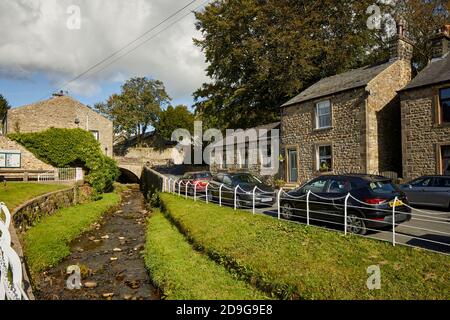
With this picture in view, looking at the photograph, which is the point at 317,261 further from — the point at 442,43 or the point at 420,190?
the point at 442,43

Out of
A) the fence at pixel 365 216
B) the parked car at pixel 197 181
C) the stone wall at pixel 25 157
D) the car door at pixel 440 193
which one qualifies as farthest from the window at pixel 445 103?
the stone wall at pixel 25 157

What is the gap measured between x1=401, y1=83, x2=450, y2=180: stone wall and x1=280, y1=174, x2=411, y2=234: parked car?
882 cm

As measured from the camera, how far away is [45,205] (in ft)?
52.6

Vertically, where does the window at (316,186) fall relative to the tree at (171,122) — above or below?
below

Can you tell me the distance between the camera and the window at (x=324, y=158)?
1997 cm

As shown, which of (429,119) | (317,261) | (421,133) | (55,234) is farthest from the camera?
(421,133)

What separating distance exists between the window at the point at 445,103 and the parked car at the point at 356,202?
30.3 ft

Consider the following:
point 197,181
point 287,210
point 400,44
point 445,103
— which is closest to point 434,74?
point 445,103

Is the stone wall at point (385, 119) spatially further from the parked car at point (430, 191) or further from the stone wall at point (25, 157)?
the stone wall at point (25, 157)

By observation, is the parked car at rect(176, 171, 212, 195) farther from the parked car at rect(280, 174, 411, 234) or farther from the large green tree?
the large green tree

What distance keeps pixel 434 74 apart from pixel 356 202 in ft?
40.7

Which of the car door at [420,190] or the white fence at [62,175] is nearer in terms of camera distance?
the car door at [420,190]
